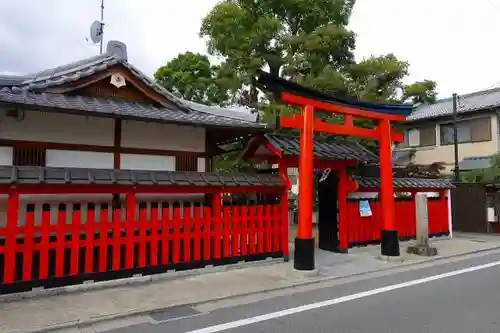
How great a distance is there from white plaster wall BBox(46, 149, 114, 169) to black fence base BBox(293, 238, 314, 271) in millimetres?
4661

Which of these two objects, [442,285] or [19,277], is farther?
[442,285]

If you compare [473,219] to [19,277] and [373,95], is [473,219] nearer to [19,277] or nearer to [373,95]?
[373,95]

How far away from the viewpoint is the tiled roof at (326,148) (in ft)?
34.2

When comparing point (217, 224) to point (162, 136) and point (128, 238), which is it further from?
point (162, 136)

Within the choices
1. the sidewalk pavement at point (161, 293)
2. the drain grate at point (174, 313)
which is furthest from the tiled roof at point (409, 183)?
the drain grate at point (174, 313)

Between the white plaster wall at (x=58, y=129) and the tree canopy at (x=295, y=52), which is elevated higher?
the tree canopy at (x=295, y=52)

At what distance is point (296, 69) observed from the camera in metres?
17.1

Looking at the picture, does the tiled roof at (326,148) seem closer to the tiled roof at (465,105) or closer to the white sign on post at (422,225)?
the white sign on post at (422,225)

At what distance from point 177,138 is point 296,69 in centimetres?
869

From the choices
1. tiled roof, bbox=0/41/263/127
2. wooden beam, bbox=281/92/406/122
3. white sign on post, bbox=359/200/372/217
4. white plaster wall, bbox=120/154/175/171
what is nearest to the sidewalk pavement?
white sign on post, bbox=359/200/372/217

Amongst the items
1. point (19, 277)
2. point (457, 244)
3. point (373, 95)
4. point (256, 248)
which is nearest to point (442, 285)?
point (256, 248)

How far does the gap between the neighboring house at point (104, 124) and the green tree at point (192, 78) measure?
969 centimetres

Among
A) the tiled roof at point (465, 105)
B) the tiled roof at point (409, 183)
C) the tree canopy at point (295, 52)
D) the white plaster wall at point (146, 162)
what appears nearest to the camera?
the white plaster wall at point (146, 162)

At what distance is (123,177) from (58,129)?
6.52 feet
